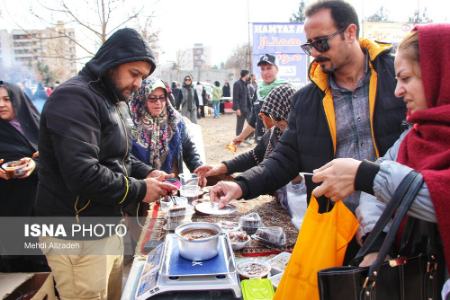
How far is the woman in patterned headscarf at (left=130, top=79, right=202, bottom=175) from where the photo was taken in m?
3.58

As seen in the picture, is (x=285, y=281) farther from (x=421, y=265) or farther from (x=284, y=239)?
(x=284, y=239)

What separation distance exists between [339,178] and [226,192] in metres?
1.04

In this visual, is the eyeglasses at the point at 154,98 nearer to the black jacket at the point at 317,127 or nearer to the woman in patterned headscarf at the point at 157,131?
the woman in patterned headscarf at the point at 157,131

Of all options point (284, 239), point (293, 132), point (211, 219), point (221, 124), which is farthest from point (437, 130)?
point (221, 124)

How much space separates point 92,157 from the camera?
1.97m

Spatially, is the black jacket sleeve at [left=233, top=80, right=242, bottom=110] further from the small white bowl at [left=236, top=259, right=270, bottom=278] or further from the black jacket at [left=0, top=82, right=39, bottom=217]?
the small white bowl at [left=236, top=259, right=270, bottom=278]

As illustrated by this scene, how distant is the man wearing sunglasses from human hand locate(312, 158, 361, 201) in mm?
691

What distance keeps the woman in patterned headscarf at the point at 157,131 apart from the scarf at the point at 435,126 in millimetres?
2723

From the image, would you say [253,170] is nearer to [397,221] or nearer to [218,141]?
[397,221]

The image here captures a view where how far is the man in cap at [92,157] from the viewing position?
193 centimetres

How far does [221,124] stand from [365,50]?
598 inches

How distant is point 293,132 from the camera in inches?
84.7

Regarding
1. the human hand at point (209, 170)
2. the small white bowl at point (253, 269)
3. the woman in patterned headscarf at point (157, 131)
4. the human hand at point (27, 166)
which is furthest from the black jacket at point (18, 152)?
the small white bowl at point (253, 269)

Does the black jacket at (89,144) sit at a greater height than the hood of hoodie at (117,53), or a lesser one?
lesser
